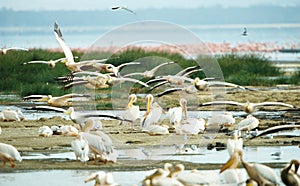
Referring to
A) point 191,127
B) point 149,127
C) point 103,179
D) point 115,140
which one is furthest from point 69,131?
point 103,179

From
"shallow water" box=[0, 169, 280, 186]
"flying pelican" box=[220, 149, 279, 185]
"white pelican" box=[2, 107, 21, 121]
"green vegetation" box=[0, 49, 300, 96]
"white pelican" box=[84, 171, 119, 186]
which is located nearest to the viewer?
"white pelican" box=[84, 171, 119, 186]

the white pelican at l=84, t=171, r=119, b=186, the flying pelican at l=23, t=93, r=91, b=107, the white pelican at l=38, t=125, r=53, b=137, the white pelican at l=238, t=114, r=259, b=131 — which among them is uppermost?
the flying pelican at l=23, t=93, r=91, b=107

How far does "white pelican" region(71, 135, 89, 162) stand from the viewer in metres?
11.0

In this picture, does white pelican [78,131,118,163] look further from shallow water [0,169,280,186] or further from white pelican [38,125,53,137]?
white pelican [38,125,53,137]

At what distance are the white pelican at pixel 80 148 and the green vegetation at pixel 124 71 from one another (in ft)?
25.8

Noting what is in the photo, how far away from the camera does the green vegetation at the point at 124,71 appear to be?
20.0 m

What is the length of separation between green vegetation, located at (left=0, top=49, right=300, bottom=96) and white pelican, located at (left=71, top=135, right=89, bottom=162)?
309 inches

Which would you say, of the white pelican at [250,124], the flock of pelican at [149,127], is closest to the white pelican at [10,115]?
the flock of pelican at [149,127]

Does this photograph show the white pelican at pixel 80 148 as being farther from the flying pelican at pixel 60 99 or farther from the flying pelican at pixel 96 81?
the flying pelican at pixel 60 99

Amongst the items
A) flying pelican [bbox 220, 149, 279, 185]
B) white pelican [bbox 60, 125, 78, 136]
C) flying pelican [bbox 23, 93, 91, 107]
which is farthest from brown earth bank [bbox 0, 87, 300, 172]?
flying pelican [bbox 220, 149, 279, 185]

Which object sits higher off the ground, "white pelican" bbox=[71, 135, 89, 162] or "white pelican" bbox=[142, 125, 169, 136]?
"white pelican" bbox=[142, 125, 169, 136]

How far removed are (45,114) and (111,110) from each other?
118 cm

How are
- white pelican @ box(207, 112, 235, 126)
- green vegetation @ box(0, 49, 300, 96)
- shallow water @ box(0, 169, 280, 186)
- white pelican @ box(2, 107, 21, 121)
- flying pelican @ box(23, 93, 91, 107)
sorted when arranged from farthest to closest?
green vegetation @ box(0, 49, 300, 96), flying pelican @ box(23, 93, 91, 107), white pelican @ box(2, 107, 21, 121), white pelican @ box(207, 112, 235, 126), shallow water @ box(0, 169, 280, 186)

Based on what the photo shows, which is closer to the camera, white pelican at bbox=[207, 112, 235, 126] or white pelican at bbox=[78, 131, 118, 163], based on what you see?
white pelican at bbox=[78, 131, 118, 163]
